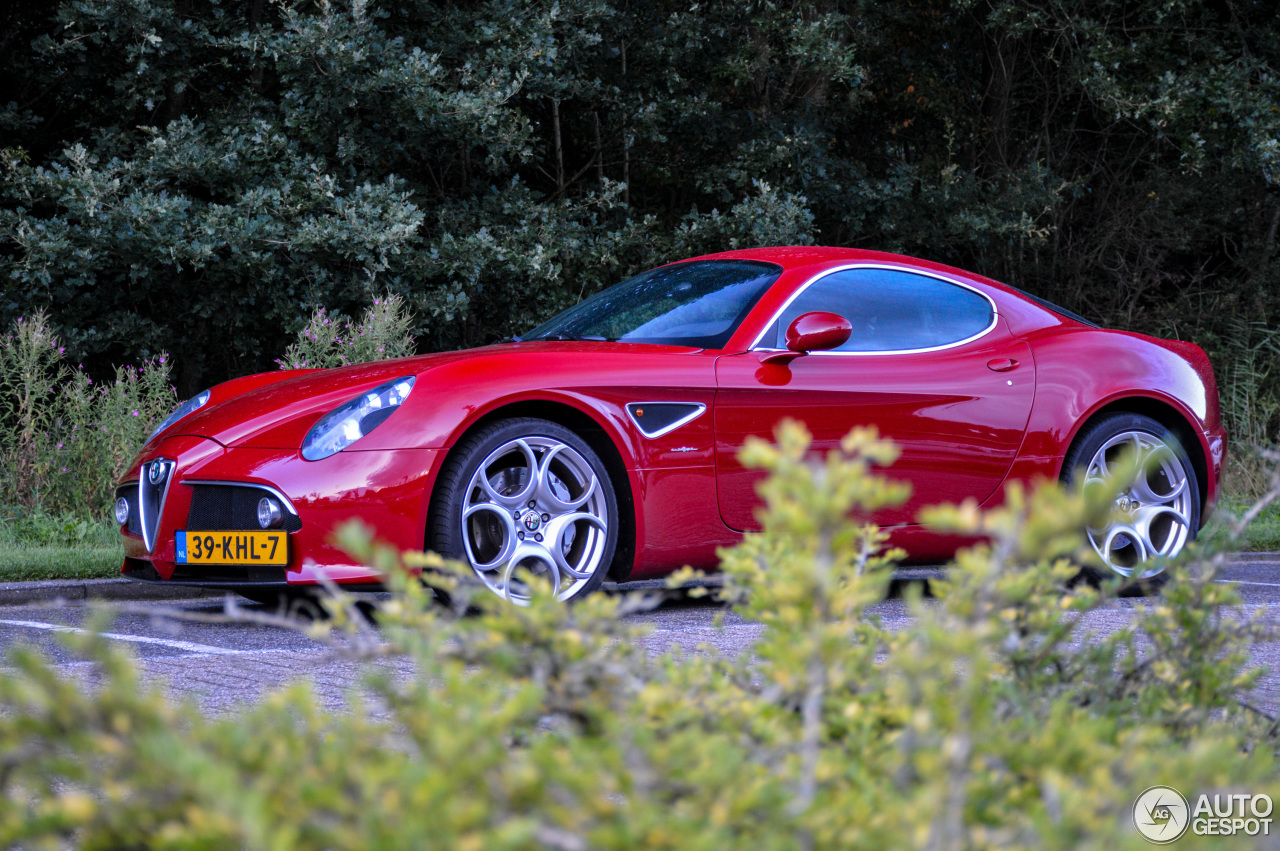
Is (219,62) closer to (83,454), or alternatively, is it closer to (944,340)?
(83,454)

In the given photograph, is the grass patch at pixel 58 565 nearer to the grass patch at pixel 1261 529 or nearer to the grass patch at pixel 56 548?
the grass patch at pixel 56 548

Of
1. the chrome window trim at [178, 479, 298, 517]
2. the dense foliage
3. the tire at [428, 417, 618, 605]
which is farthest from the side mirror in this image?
the dense foliage

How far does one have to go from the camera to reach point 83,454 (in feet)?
27.4

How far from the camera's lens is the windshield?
5601 millimetres

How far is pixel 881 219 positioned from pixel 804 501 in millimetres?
14562

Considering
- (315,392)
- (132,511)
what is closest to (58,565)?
(132,511)

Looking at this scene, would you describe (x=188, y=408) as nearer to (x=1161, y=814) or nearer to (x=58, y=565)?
(x=58, y=565)

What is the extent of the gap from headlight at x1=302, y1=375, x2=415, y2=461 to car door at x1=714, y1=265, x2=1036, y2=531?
1.27 meters

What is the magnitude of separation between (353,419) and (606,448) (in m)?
Result: 1.00

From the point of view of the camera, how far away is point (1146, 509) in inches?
241

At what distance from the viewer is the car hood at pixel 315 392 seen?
4828 millimetres

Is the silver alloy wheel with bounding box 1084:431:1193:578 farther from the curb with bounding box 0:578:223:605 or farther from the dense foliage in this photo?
the dense foliage

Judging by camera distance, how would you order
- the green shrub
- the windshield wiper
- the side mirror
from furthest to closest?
the green shrub, the windshield wiper, the side mirror

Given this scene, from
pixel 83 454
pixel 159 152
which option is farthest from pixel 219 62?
pixel 83 454
